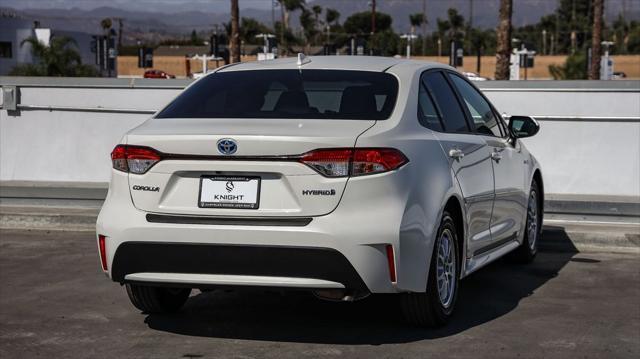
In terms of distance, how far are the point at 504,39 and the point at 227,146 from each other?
1244 inches

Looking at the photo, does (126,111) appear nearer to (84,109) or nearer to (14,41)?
(84,109)

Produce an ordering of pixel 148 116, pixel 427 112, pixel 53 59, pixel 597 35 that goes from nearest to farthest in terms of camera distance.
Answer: pixel 427 112 < pixel 148 116 < pixel 597 35 < pixel 53 59

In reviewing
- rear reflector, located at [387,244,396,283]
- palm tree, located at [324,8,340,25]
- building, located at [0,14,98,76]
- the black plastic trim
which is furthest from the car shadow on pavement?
palm tree, located at [324,8,340,25]

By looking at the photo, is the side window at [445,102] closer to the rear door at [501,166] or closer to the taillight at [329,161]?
the rear door at [501,166]

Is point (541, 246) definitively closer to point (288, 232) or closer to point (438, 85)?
point (438, 85)

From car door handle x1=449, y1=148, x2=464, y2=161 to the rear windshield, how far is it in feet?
1.71

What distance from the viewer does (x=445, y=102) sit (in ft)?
24.0

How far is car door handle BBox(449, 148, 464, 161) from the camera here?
677 centimetres

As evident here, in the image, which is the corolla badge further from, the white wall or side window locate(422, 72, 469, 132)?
the white wall

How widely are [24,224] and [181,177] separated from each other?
19.7ft

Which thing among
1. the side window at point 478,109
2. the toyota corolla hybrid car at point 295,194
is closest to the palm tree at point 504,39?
the side window at point 478,109

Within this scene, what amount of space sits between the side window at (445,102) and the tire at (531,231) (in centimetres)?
181

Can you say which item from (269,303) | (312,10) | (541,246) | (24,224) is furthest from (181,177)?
(312,10)

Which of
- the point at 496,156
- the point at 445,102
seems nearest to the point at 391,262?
the point at 445,102
